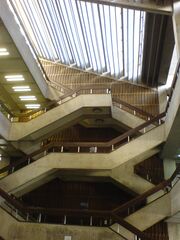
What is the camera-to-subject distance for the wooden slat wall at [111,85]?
16.7m

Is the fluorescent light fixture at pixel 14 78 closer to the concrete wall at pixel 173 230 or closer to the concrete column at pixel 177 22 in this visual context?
the concrete column at pixel 177 22

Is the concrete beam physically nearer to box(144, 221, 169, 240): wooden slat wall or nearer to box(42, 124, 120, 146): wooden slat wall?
box(42, 124, 120, 146): wooden slat wall

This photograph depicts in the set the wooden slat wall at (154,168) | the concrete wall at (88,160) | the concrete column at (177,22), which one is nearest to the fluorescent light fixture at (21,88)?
the concrete wall at (88,160)

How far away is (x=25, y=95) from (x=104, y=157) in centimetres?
575

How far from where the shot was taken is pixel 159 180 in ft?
48.2

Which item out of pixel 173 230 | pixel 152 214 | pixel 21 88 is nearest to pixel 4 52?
pixel 21 88

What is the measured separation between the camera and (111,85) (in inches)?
695

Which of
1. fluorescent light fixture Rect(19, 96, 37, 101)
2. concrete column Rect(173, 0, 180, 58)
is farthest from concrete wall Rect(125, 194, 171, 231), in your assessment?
fluorescent light fixture Rect(19, 96, 37, 101)

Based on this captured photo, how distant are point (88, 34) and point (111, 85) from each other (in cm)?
369

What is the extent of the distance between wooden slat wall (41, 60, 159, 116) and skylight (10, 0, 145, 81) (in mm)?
443

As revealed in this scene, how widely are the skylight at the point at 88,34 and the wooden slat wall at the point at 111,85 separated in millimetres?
443

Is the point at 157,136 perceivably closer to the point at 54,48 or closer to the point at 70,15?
the point at 70,15

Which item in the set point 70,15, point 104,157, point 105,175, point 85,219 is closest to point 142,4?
→ point 70,15

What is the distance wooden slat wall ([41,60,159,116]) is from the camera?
16656 millimetres
